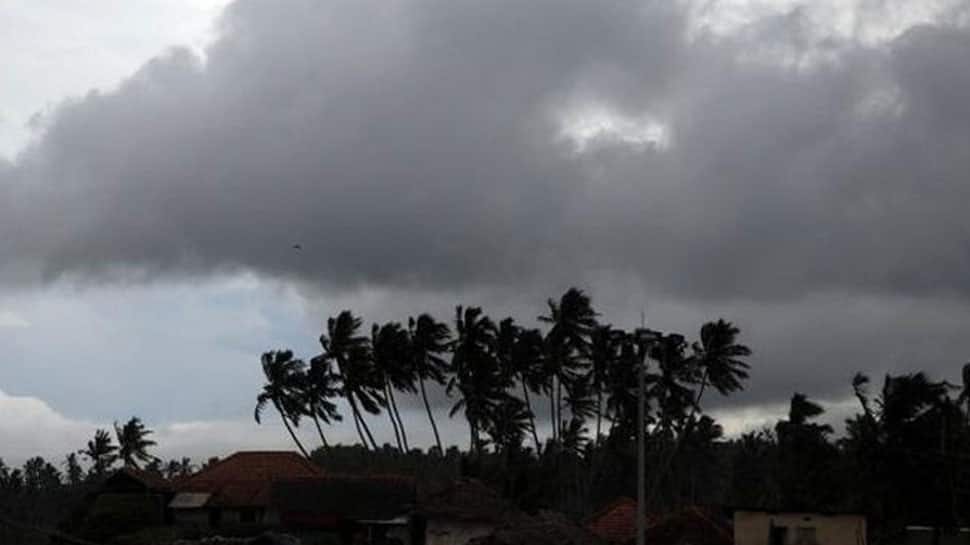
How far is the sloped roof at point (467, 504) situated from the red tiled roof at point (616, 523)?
166 inches

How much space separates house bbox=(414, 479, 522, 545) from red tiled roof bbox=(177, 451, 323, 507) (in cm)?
1850

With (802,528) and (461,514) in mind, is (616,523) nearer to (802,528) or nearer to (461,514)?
(461,514)

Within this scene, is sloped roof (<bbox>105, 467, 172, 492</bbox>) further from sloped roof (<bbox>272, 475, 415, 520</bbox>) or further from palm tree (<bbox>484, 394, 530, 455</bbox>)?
palm tree (<bbox>484, 394, 530, 455</bbox>)

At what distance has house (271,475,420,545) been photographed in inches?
3125

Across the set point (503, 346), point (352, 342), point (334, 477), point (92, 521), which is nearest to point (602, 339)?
point (503, 346)

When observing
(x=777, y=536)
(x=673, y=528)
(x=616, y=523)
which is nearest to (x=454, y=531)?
(x=616, y=523)

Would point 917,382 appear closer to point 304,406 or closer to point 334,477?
point 334,477

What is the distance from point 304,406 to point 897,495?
43.5 m

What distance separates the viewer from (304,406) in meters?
104

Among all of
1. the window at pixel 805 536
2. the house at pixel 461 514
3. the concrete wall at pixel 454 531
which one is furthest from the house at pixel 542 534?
the window at pixel 805 536

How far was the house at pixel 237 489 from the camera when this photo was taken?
84.1 m

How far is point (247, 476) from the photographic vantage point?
8994 centimetres

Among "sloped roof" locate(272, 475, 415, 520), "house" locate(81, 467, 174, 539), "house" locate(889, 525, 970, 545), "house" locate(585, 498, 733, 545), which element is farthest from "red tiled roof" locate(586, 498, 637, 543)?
"house" locate(81, 467, 174, 539)

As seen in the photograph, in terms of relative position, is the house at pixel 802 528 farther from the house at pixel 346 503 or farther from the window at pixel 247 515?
the window at pixel 247 515
